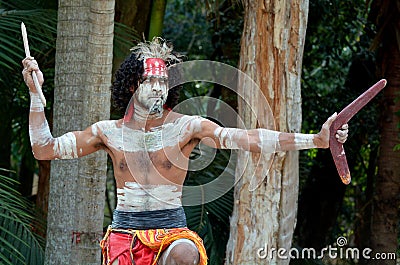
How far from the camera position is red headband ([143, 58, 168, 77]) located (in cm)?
357

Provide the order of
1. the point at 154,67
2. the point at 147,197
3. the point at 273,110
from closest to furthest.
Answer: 1. the point at 147,197
2. the point at 154,67
3. the point at 273,110

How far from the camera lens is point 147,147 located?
353 cm

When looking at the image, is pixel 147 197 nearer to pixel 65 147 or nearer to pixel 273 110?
pixel 65 147

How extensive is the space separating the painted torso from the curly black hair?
0.51 feet

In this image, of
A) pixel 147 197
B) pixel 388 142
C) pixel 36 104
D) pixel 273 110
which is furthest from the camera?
pixel 388 142

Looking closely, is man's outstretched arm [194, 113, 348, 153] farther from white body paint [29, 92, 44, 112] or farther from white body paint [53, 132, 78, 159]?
white body paint [29, 92, 44, 112]

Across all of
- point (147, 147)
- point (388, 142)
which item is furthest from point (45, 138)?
point (388, 142)

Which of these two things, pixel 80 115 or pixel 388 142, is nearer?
pixel 80 115

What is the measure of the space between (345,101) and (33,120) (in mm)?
5168

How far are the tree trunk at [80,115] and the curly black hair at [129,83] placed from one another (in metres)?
0.77

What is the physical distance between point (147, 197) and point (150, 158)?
0.18 m

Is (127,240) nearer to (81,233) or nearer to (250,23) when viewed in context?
(81,233)

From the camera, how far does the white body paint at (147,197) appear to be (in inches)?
136

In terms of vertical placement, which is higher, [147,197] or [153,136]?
[153,136]
